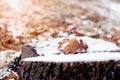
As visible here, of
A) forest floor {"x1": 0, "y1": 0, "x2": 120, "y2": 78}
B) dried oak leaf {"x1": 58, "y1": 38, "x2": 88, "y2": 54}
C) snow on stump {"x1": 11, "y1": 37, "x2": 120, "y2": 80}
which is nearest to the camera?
snow on stump {"x1": 11, "y1": 37, "x2": 120, "y2": 80}

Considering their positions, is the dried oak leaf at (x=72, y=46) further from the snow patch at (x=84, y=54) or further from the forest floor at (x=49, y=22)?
the forest floor at (x=49, y=22)

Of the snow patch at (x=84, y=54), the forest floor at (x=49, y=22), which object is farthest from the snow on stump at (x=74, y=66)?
the forest floor at (x=49, y=22)

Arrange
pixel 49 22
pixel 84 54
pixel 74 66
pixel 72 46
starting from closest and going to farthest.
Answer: pixel 74 66 → pixel 84 54 → pixel 72 46 → pixel 49 22

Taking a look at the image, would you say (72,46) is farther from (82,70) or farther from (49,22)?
(49,22)

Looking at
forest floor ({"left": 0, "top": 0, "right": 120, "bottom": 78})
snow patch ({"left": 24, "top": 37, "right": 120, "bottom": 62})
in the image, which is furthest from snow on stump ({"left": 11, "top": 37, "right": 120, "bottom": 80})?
forest floor ({"left": 0, "top": 0, "right": 120, "bottom": 78})

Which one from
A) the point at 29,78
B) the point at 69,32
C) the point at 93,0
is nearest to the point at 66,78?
the point at 29,78

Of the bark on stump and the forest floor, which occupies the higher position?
the bark on stump

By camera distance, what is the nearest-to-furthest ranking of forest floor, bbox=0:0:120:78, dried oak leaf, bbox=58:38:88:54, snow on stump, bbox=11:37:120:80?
snow on stump, bbox=11:37:120:80 < dried oak leaf, bbox=58:38:88:54 < forest floor, bbox=0:0:120:78

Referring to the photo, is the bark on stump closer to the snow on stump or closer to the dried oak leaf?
the snow on stump

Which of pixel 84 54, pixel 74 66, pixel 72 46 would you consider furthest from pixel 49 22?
pixel 74 66
